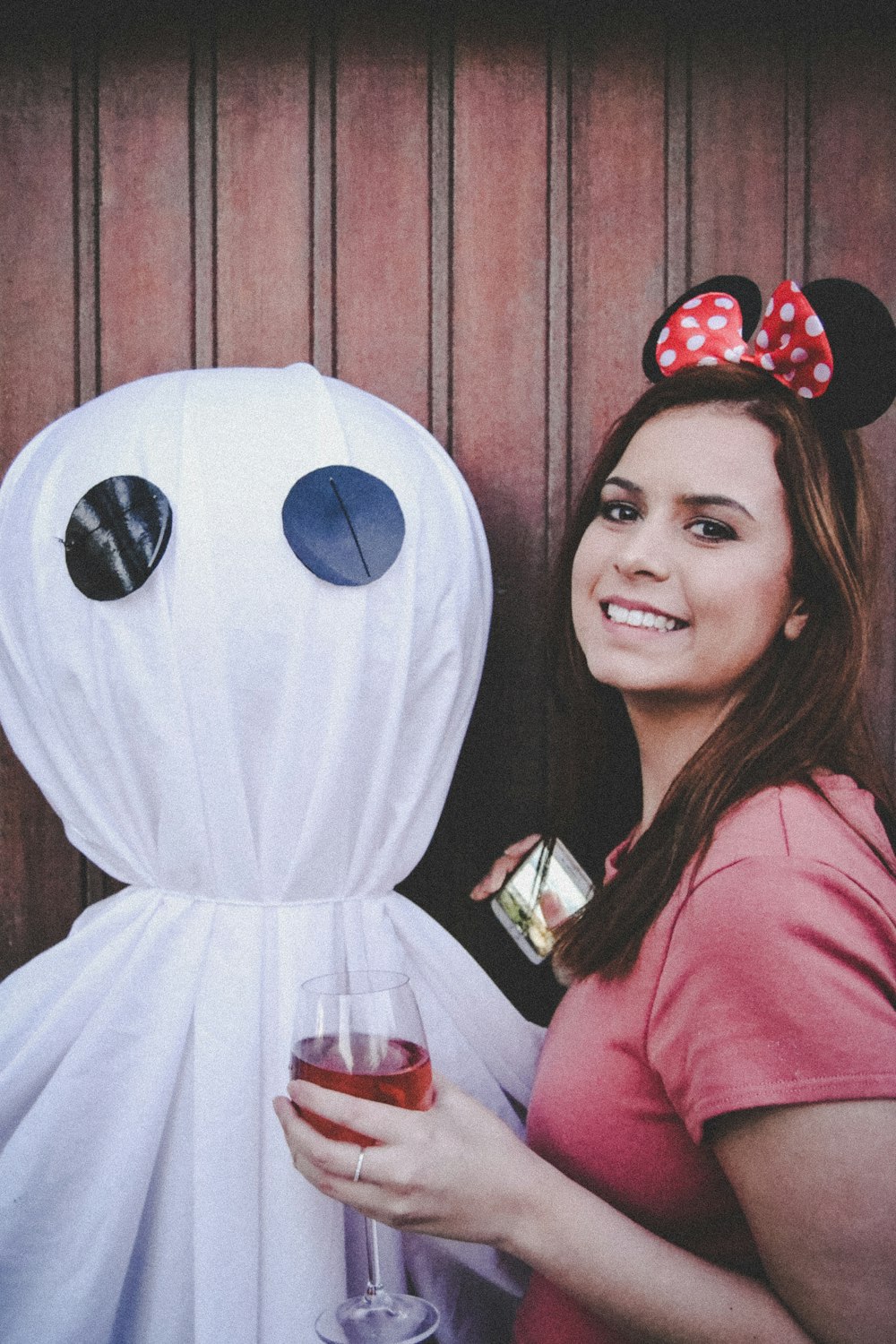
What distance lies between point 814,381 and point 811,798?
45 cm

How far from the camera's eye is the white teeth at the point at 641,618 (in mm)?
985

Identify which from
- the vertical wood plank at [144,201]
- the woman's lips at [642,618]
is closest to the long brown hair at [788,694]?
the woman's lips at [642,618]

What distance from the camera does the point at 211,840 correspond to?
1015 mm

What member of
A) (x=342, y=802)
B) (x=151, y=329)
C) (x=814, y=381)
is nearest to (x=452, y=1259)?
(x=342, y=802)

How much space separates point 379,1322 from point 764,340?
105 centimetres

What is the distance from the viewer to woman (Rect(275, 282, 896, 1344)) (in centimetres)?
71

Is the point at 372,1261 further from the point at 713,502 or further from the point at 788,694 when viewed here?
the point at 713,502

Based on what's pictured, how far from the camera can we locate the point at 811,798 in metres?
0.88

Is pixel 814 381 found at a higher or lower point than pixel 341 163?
lower

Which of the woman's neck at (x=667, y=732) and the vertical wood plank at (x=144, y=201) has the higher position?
the vertical wood plank at (x=144, y=201)

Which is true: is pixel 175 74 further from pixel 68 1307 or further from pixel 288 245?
pixel 68 1307

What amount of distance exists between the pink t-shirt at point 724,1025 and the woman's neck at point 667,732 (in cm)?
16

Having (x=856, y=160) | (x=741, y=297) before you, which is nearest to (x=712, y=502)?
(x=741, y=297)

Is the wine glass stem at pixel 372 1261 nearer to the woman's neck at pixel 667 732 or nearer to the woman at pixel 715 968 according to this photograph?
the woman at pixel 715 968
